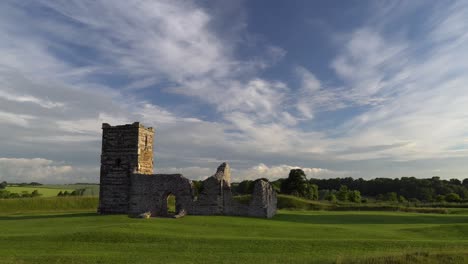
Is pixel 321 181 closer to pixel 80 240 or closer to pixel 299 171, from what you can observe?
pixel 299 171

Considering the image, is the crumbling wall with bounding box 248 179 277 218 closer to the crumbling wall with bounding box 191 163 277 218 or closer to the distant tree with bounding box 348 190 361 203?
the crumbling wall with bounding box 191 163 277 218

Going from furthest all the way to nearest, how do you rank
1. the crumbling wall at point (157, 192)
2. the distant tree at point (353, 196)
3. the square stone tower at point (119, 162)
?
1. the distant tree at point (353, 196)
2. the square stone tower at point (119, 162)
3. the crumbling wall at point (157, 192)

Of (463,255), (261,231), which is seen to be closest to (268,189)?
(261,231)

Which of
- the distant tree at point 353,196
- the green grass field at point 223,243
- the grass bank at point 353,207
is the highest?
the distant tree at point 353,196

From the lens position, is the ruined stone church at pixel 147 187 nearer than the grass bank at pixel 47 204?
Yes

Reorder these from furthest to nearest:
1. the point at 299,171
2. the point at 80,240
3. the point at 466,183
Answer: the point at 466,183 < the point at 299,171 < the point at 80,240

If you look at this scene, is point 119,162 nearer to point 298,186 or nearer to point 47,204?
point 47,204

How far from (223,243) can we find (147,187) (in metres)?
13.6

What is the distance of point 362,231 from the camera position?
64.2ft

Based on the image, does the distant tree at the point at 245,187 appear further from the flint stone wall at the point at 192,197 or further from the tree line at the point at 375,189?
the flint stone wall at the point at 192,197

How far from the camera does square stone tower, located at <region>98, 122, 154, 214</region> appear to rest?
2894cm

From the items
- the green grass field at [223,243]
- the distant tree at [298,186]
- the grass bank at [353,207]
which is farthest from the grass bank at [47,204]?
the distant tree at [298,186]

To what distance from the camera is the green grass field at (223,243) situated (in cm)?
1328

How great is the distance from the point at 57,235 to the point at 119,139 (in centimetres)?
1345
